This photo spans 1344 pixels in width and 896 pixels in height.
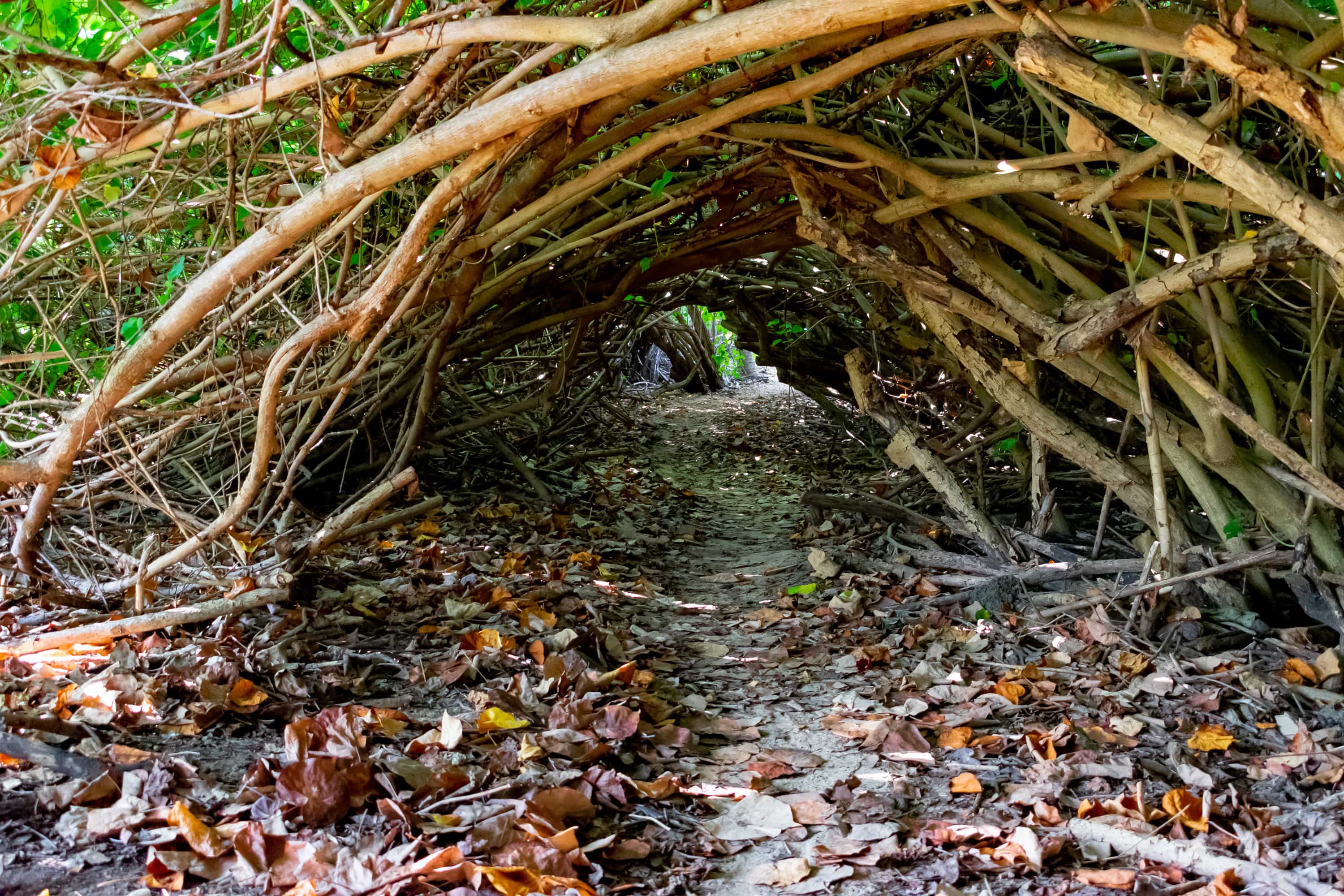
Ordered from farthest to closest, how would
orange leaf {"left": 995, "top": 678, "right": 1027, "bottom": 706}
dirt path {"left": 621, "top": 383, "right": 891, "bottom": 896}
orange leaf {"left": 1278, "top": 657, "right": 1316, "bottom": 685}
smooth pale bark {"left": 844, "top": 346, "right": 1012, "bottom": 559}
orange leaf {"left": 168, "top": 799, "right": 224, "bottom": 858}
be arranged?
smooth pale bark {"left": 844, "top": 346, "right": 1012, "bottom": 559}, orange leaf {"left": 995, "top": 678, "right": 1027, "bottom": 706}, orange leaf {"left": 1278, "top": 657, "right": 1316, "bottom": 685}, dirt path {"left": 621, "top": 383, "right": 891, "bottom": 896}, orange leaf {"left": 168, "top": 799, "right": 224, "bottom": 858}

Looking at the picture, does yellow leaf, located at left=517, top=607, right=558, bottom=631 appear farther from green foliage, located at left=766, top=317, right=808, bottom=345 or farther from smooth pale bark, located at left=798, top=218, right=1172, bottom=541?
green foliage, located at left=766, top=317, right=808, bottom=345

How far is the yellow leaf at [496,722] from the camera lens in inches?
96.7

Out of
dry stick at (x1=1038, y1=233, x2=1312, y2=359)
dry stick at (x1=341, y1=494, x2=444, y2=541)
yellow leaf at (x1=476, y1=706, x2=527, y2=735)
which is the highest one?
dry stick at (x1=1038, y1=233, x2=1312, y2=359)

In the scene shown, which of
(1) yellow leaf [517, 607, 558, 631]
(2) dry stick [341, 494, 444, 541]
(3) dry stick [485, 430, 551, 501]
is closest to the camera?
(1) yellow leaf [517, 607, 558, 631]

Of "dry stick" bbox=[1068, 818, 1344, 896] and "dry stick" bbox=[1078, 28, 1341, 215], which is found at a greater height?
"dry stick" bbox=[1078, 28, 1341, 215]

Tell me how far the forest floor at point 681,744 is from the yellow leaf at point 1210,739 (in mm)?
10

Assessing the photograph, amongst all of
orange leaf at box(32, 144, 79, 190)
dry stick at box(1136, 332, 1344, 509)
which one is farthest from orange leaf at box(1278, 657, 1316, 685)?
orange leaf at box(32, 144, 79, 190)

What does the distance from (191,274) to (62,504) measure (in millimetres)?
1324

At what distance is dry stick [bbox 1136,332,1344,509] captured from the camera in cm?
285

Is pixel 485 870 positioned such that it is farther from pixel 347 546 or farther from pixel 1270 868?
pixel 347 546

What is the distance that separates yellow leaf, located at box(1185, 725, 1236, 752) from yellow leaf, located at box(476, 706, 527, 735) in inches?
68.0

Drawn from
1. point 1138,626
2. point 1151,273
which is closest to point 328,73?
point 1151,273

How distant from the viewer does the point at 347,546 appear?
4.16 m

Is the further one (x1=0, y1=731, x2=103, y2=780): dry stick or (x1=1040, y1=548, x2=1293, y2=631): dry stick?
(x1=1040, y1=548, x2=1293, y2=631): dry stick
